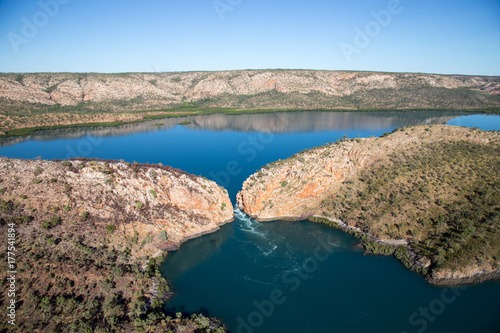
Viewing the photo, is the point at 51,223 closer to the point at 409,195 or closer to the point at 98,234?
the point at 98,234

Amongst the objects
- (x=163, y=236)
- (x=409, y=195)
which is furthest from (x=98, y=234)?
(x=409, y=195)

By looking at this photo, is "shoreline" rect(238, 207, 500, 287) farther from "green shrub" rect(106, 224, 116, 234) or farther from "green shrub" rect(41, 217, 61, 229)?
"green shrub" rect(41, 217, 61, 229)

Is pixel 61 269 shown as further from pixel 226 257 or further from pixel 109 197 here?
pixel 226 257

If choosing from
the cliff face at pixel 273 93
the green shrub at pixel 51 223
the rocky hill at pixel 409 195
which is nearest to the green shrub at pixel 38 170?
the green shrub at pixel 51 223

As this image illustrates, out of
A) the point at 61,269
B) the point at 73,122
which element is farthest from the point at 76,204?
the point at 73,122

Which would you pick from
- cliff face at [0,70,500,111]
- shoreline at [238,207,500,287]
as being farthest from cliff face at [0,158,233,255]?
cliff face at [0,70,500,111]

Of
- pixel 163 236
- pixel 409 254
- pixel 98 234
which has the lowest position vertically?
pixel 163 236
